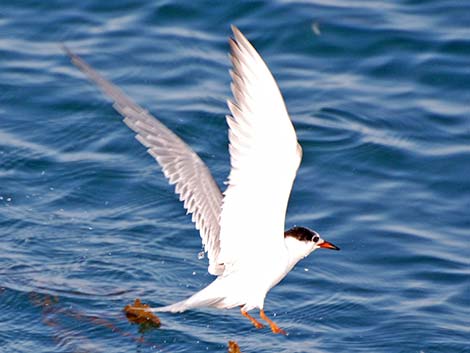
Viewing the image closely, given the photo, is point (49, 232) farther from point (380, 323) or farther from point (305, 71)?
point (305, 71)

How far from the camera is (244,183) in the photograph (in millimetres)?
6449

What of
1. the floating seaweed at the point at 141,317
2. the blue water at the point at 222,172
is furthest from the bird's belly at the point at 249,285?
the floating seaweed at the point at 141,317

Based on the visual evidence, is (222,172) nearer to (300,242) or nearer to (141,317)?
(141,317)

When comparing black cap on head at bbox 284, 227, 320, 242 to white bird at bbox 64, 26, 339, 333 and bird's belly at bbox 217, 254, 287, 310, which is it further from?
bird's belly at bbox 217, 254, 287, 310

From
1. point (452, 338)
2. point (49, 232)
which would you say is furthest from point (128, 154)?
point (452, 338)

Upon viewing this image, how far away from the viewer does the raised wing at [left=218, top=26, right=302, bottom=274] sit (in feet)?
20.0

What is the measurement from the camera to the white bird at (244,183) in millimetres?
6191

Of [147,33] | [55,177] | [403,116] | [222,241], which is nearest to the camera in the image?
[222,241]

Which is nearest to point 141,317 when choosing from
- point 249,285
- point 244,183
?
point 249,285

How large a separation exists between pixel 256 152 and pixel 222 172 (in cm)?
418

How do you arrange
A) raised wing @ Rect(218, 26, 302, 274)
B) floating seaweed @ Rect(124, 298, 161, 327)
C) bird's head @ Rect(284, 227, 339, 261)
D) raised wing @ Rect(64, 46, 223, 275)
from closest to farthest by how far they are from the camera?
raised wing @ Rect(218, 26, 302, 274)
raised wing @ Rect(64, 46, 223, 275)
bird's head @ Rect(284, 227, 339, 261)
floating seaweed @ Rect(124, 298, 161, 327)

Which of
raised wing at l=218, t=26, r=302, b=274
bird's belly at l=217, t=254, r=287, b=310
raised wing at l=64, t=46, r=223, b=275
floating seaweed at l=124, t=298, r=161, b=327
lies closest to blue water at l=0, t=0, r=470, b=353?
floating seaweed at l=124, t=298, r=161, b=327

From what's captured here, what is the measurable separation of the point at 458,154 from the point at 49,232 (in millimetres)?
3793

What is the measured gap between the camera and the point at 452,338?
832cm
